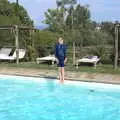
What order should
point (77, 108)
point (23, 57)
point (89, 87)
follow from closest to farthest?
point (77, 108) → point (89, 87) → point (23, 57)

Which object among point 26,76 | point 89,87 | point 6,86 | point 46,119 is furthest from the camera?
point 26,76

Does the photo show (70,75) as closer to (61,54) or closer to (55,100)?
(61,54)

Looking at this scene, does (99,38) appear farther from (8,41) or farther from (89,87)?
(89,87)

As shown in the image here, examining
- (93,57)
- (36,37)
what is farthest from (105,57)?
(36,37)

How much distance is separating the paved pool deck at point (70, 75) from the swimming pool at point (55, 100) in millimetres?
375

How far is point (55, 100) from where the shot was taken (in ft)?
34.9

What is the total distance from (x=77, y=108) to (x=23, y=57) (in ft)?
30.4

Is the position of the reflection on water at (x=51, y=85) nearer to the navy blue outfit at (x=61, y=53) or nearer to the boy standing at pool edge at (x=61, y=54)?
the boy standing at pool edge at (x=61, y=54)

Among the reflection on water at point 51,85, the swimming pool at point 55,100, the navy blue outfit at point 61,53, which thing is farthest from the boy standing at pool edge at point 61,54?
the swimming pool at point 55,100

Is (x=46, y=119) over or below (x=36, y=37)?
below

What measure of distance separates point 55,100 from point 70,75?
10.2 ft

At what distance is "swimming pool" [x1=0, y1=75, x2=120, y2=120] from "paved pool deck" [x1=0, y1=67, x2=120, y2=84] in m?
0.38

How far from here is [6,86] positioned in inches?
508

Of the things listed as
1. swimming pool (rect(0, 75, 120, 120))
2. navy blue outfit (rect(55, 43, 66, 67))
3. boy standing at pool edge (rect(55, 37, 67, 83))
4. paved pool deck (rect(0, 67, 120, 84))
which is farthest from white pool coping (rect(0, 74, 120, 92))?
navy blue outfit (rect(55, 43, 66, 67))
